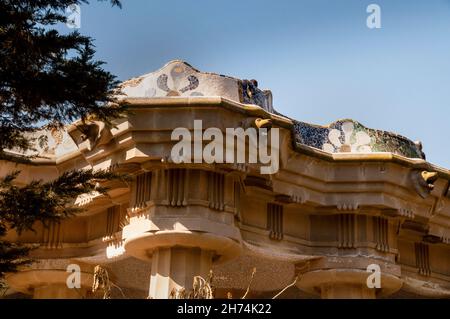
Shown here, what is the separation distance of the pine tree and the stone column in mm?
3397

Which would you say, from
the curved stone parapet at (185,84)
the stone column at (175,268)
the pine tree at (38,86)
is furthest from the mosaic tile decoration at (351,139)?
the pine tree at (38,86)

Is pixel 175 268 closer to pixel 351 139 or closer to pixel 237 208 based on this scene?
pixel 237 208

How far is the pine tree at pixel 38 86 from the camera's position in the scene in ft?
40.0

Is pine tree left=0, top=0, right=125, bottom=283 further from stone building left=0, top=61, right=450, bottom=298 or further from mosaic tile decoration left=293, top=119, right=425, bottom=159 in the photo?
mosaic tile decoration left=293, top=119, right=425, bottom=159

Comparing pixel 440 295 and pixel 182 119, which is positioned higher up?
pixel 182 119

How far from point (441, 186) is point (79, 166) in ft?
21.2

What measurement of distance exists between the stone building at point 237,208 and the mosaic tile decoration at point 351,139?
1.0 inches

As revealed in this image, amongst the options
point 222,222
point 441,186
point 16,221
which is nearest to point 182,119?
point 222,222

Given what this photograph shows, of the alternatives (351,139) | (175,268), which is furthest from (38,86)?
(351,139)

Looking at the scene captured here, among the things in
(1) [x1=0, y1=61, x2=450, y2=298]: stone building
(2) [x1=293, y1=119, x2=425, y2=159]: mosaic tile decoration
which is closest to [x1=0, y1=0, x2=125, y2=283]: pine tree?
(1) [x1=0, y1=61, x2=450, y2=298]: stone building

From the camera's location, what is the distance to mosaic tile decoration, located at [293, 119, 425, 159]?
1869 cm

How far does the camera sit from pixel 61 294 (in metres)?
18.5

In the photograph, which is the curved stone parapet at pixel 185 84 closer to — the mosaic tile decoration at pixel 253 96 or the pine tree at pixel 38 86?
the mosaic tile decoration at pixel 253 96
